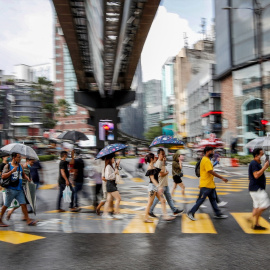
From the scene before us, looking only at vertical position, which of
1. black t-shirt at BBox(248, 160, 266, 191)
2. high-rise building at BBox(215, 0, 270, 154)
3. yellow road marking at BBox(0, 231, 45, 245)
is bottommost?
yellow road marking at BBox(0, 231, 45, 245)

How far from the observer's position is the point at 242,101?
1590 inches

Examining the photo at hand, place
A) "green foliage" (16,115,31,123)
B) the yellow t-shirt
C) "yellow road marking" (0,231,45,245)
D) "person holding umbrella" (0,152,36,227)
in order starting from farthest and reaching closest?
"green foliage" (16,115,31,123), the yellow t-shirt, "person holding umbrella" (0,152,36,227), "yellow road marking" (0,231,45,245)

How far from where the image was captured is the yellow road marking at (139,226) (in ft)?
24.9

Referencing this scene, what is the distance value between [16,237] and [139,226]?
255 cm

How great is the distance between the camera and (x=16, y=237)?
7.19m

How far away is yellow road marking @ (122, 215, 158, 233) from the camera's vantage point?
7586 mm

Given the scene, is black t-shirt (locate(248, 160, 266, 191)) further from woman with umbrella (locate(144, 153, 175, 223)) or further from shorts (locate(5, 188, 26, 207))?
shorts (locate(5, 188, 26, 207))

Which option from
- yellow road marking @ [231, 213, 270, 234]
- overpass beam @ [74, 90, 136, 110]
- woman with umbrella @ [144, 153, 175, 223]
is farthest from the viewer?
overpass beam @ [74, 90, 136, 110]

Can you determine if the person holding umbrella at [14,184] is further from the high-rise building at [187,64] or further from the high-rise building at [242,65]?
the high-rise building at [187,64]

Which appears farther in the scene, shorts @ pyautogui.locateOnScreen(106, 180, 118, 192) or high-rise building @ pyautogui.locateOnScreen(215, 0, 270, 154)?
high-rise building @ pyautogui.locateOnScreen(215, 0, 270, 154)

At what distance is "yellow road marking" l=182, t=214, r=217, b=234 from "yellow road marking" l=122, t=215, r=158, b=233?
66 cm

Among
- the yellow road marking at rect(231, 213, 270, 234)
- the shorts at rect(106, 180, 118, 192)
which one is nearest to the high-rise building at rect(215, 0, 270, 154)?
the yellow road marking at rect(231, 213, 270, 234)

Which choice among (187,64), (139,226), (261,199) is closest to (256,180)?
(261,199)

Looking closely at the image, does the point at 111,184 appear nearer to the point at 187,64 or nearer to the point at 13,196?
the point at 13,196
